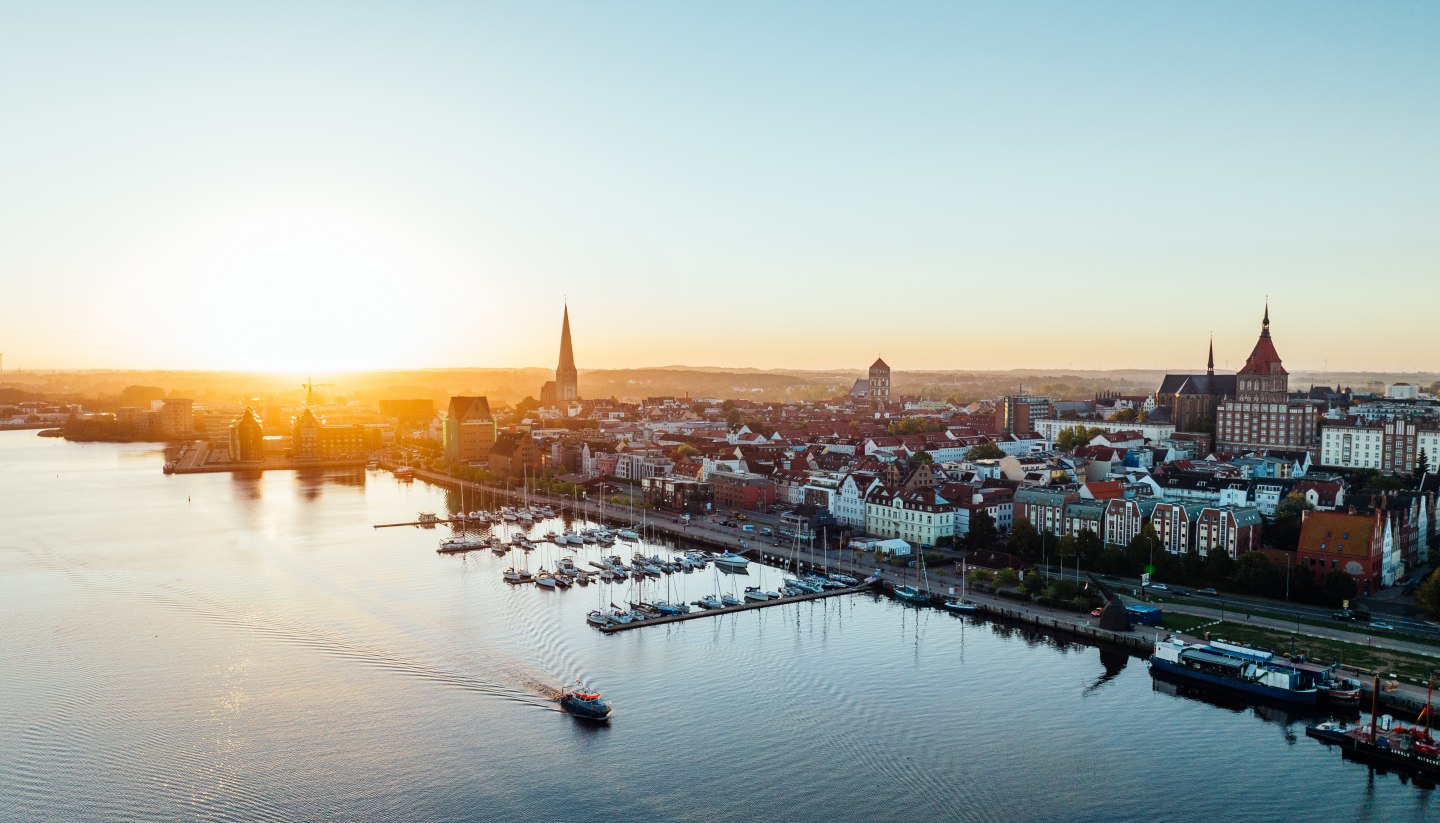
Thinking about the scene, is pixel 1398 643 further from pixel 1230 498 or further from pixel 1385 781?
pixel 1230 498

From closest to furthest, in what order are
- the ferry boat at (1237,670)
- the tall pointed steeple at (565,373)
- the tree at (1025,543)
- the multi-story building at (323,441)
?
the ferry boat at (1237,670) → the tree at (1025,543) → the multi-story building at (323,441) → the tall pointed steeple at (565,373)

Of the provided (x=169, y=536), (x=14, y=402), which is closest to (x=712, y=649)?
(x=169, y=536)

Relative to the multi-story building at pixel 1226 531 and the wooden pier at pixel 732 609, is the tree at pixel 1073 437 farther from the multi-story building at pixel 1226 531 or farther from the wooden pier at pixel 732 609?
the wooden pier at pixel 732 609

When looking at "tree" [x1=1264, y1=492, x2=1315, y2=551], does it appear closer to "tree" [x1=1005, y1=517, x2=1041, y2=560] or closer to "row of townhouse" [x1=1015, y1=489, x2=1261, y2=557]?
"row of townhouse" [x1=1015, y1=489, x2=1261, y2=557]

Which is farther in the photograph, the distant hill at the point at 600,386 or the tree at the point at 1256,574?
the distant hill at the point at 600,386

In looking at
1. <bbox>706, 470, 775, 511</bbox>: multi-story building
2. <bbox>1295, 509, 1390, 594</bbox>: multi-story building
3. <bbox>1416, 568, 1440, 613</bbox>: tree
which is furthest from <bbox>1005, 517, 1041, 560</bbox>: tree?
<bbox>706, 470, 775, 511</bbox>: multi-story building

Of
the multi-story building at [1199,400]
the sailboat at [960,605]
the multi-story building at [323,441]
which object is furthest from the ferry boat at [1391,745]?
the multi-story building at [323,441]
